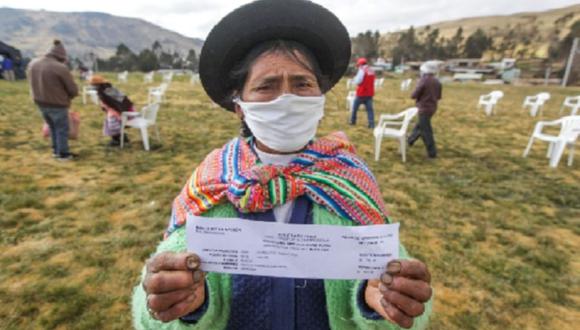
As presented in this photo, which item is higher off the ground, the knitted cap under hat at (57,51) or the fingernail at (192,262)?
the knitted cap under hat at (57,51)

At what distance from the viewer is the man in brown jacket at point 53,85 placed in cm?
591

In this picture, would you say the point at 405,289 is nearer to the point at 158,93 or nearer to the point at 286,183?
the point at 286,183

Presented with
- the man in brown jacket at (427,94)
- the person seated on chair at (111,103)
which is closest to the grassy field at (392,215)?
the person seated on chair at (111,103)

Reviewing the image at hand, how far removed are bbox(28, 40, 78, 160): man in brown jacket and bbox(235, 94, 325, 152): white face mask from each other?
6.20m

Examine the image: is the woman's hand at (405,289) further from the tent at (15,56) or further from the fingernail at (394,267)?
the tent at (15,56)

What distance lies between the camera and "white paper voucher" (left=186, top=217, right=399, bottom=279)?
986 millimetres

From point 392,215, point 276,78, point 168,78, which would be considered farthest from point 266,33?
point 168,78

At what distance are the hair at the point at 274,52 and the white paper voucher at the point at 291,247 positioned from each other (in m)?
0.68

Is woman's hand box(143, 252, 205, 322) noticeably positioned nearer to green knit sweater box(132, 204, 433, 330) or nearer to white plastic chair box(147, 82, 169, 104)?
green knit sweater box(132, 204, 433, 330)

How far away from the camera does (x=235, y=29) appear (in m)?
1.36

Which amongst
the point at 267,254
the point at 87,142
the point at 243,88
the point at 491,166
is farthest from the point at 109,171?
the point at 491,166

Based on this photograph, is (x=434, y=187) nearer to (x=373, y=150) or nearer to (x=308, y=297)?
(x=373, y=150)

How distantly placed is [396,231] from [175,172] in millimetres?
5961

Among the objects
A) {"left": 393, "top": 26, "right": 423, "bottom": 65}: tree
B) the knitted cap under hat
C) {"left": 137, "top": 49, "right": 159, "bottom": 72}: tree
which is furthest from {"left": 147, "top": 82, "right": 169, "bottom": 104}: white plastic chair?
{"left": 393, "top": 26, "right": 423, "bottom": 65}: tree
